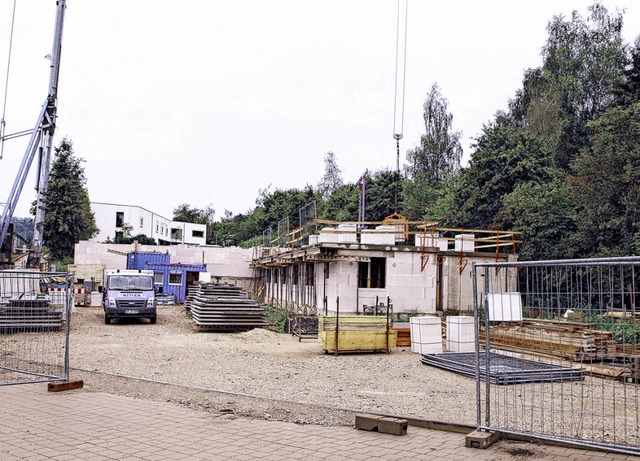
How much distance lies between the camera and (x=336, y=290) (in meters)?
24.7

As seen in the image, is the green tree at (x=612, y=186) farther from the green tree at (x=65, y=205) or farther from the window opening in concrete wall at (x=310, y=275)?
the green tree at (x=65, y=205)

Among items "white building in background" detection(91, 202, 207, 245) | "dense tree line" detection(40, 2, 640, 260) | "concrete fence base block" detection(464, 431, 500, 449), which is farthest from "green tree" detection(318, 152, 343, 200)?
"concrete fence base block" detection(464, 431, 500, 449)

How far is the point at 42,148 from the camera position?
953 inches

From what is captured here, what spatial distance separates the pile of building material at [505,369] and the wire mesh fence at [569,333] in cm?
5

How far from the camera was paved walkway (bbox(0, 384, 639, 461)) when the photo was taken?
584 centimetres

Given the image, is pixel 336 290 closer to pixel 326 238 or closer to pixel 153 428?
pixel 326 238

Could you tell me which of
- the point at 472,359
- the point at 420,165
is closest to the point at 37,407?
the point at 472,359

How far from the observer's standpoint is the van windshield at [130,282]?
83.2 ft

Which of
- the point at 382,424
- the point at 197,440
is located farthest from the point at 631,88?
the point at 197,440

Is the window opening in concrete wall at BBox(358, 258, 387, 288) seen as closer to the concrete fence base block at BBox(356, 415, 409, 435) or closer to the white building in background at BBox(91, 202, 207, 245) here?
the concrete fence base block at BBox(356, 415, 409, 435)

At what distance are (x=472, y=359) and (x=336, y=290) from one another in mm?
11270

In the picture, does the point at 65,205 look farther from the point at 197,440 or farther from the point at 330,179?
the point at 197,440

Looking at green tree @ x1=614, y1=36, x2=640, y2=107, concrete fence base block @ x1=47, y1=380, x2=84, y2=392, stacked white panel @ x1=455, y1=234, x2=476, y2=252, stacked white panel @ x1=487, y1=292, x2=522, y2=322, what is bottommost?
concrete fence base block @ x1=47, y1=380, x2=84, y2=392

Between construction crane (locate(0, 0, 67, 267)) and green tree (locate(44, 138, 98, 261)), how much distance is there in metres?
35.0
